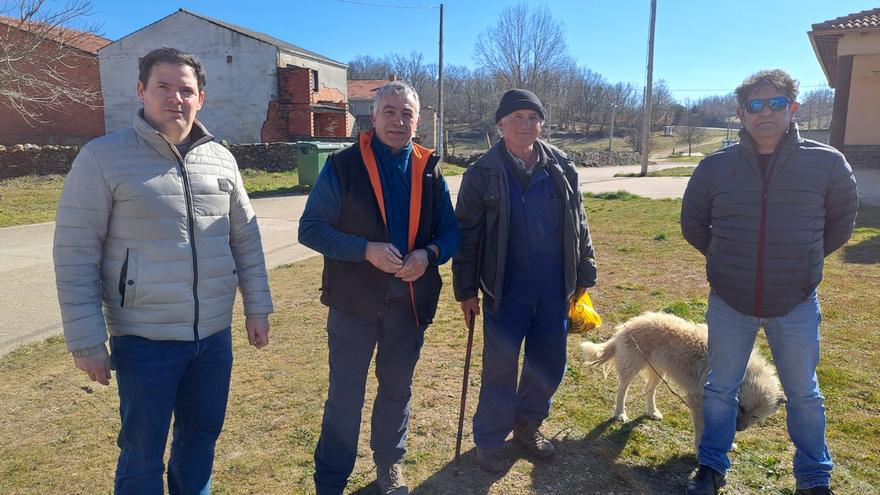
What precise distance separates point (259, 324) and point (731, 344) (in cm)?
225

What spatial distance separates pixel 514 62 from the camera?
40.9m

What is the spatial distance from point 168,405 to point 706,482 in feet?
8.13

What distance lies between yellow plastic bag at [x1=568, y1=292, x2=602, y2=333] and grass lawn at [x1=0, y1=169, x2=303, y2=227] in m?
11.7

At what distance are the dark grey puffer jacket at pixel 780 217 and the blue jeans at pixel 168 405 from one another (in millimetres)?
2351

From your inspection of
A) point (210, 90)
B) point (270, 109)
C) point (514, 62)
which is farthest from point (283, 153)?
point (514, 62)

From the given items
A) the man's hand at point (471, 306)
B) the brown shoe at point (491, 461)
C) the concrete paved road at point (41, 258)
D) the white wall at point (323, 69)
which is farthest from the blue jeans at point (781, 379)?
the white wall at point (323, 69)

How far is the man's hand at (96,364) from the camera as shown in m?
2.01

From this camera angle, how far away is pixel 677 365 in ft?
10.7

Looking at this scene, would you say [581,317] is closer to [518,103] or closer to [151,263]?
[518,103]

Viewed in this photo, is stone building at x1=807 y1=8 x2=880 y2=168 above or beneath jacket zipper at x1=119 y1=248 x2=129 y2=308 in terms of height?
above

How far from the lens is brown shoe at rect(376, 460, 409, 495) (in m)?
2.80

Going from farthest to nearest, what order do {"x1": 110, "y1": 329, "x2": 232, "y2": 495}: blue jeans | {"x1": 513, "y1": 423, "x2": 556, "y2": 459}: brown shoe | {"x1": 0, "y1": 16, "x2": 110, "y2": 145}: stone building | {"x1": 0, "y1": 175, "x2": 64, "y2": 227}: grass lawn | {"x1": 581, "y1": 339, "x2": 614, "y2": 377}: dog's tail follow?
→ {"x1": 0, "y1": 16, "x2": 110, "y2": 145}: stone building < {"x1": 0, "y1": 175, "x2": 64, "y2": 227}: grass lawn < {"x1": 581, "y1": 339, "x2": 614, "y2": 377}: dog's tail < {"x1": 513, "y1": 423, "x2": 556, "y2": 459}: brown shoe < {"x1": 110, "y1": 329, "x2": 232, "y2": 495}: blue jeans

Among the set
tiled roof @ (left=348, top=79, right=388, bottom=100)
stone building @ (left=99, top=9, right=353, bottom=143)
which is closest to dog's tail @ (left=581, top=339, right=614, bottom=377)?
stone building @ (left=99, top=9, right=353, bottom=143)

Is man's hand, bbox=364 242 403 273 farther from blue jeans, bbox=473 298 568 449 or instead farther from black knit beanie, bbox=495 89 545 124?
black knit beanie, bbox=495 89 545 124
